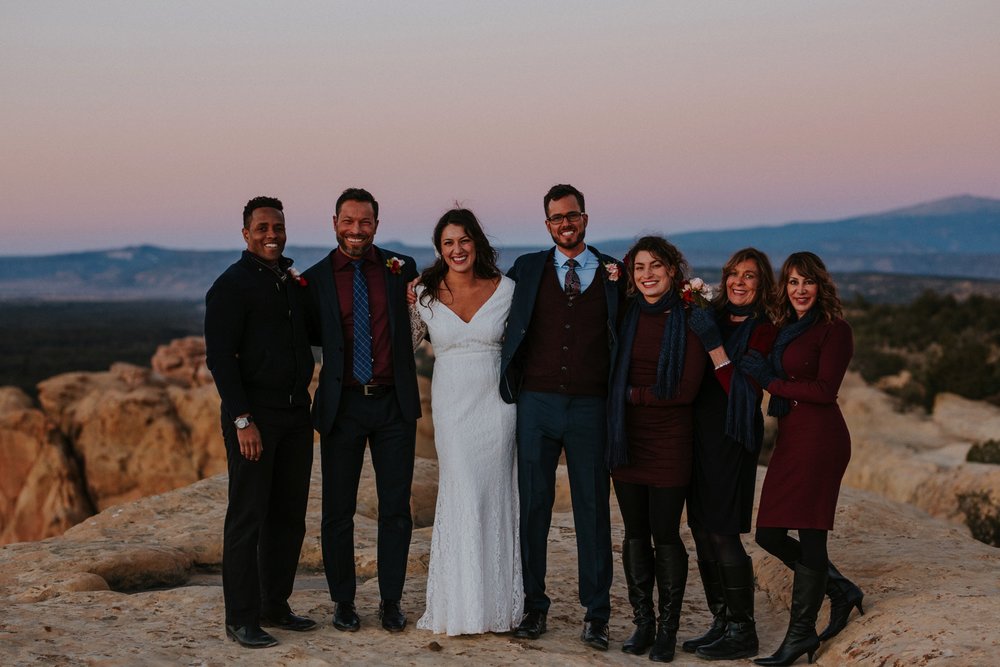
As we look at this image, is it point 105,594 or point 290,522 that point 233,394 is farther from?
point 105,594

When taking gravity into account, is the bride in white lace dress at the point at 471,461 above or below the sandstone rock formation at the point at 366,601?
above

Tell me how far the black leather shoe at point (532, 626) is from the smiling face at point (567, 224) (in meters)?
2.24

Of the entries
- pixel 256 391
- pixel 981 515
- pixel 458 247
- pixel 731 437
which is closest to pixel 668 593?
pixel 731 437

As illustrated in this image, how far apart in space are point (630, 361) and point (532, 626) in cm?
177

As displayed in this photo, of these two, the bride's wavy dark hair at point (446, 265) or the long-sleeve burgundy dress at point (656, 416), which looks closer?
the long-sleeve burgundy dress at point (656, 416)

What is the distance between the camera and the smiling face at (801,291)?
5605 mm

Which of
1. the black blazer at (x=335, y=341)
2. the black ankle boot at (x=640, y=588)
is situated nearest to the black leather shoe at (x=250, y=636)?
the black blazer at (x=335, y=341)

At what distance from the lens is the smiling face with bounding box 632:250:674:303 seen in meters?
5.68

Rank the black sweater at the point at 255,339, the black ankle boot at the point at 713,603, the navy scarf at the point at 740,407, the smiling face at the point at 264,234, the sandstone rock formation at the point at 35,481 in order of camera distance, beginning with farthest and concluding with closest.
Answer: the sandstone rock formation at the point at 35,481
the black ankle boot at the point at 713,603
the smiling face at the point at 264,234
the black sweater at the point at 255,339
the navy scarf at the point at 740,407

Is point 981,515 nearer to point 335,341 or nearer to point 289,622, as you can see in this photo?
point 289,622

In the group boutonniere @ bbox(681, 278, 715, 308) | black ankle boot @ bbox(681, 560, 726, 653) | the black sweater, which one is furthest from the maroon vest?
the black sweater

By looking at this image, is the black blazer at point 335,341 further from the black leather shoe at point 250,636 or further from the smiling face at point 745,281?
the smiling face at point 745,281

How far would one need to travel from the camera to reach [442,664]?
5527mm

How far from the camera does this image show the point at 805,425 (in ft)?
18.4
